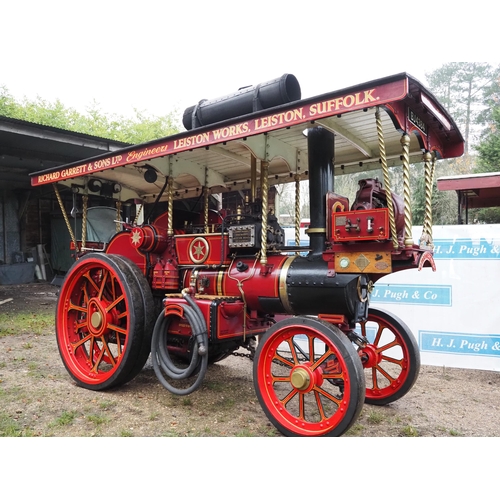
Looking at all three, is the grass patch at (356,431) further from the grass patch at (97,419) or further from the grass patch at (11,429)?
the grass patch at (11,429)

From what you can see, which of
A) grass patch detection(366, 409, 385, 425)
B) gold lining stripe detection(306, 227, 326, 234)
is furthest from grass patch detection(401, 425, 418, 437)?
gold lining stripe detection(306, 227, 326, 234)

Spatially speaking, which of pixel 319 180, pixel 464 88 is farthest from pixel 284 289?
pixel 464 88

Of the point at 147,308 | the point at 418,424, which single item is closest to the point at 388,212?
the point at 418,424

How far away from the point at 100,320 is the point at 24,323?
374 cm

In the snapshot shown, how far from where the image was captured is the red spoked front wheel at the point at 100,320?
11.9 ft

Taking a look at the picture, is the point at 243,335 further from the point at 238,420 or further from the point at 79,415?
the point at 79,415

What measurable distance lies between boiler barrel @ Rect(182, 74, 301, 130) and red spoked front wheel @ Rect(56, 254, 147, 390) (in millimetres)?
1465

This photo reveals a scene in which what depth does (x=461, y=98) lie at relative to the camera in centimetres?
2652

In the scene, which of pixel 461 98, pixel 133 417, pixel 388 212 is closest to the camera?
pixel 388 212

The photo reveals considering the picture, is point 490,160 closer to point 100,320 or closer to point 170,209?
point 170,209

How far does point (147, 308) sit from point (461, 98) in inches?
1110

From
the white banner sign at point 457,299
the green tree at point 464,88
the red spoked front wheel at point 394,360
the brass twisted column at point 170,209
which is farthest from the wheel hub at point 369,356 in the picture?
the green tree at point 464,88

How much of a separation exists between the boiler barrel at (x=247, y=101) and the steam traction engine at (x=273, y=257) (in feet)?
0.04

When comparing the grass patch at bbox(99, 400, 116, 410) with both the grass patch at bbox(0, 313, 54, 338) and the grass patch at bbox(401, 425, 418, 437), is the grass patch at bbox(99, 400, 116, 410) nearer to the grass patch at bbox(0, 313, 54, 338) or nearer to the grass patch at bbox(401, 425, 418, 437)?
the grass patch at bbox(401, 425, 418, 437)
